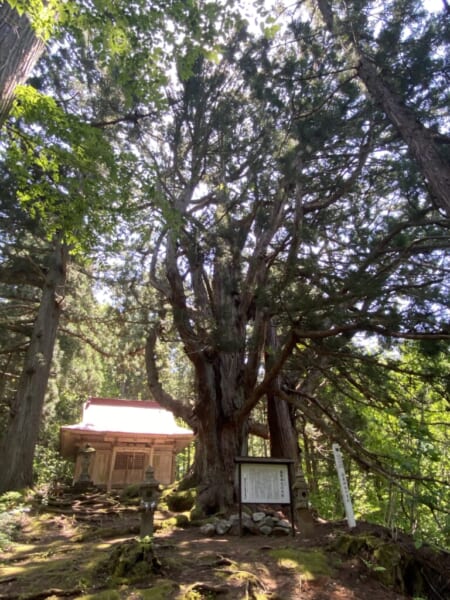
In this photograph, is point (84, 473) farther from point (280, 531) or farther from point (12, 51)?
point (12, 51)

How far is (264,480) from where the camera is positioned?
5.64 m

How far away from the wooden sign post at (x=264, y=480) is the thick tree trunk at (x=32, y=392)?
538 centimetres

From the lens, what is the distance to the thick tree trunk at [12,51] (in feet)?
10.2

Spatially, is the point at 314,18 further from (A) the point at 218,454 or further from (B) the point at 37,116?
(A) the point at 218,454

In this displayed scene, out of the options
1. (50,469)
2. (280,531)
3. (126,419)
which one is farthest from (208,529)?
(50,469)

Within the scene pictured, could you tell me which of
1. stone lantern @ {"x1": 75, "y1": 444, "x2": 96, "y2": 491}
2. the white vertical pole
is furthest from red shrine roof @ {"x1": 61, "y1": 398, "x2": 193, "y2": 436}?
the white vertical pole

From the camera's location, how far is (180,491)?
8.34m

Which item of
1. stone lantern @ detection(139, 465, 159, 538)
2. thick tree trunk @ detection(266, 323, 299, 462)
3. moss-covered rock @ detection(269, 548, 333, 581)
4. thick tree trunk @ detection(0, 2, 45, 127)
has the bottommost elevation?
moss-covered rock @ detection(269, 548, 333, 581)

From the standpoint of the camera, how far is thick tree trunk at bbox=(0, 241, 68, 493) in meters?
8.13

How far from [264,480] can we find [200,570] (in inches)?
86.5

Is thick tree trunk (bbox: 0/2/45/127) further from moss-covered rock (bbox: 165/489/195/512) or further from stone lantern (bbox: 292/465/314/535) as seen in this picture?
moss-covered rock (bbox: 165/489/195/512)

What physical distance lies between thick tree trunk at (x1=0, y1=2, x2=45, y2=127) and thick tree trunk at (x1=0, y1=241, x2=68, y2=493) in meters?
7.20

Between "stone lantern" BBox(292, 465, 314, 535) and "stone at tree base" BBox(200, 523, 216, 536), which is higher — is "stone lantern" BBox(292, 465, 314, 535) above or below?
above

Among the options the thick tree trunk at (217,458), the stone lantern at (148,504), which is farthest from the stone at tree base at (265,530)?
the stone lantern at (148,504)
